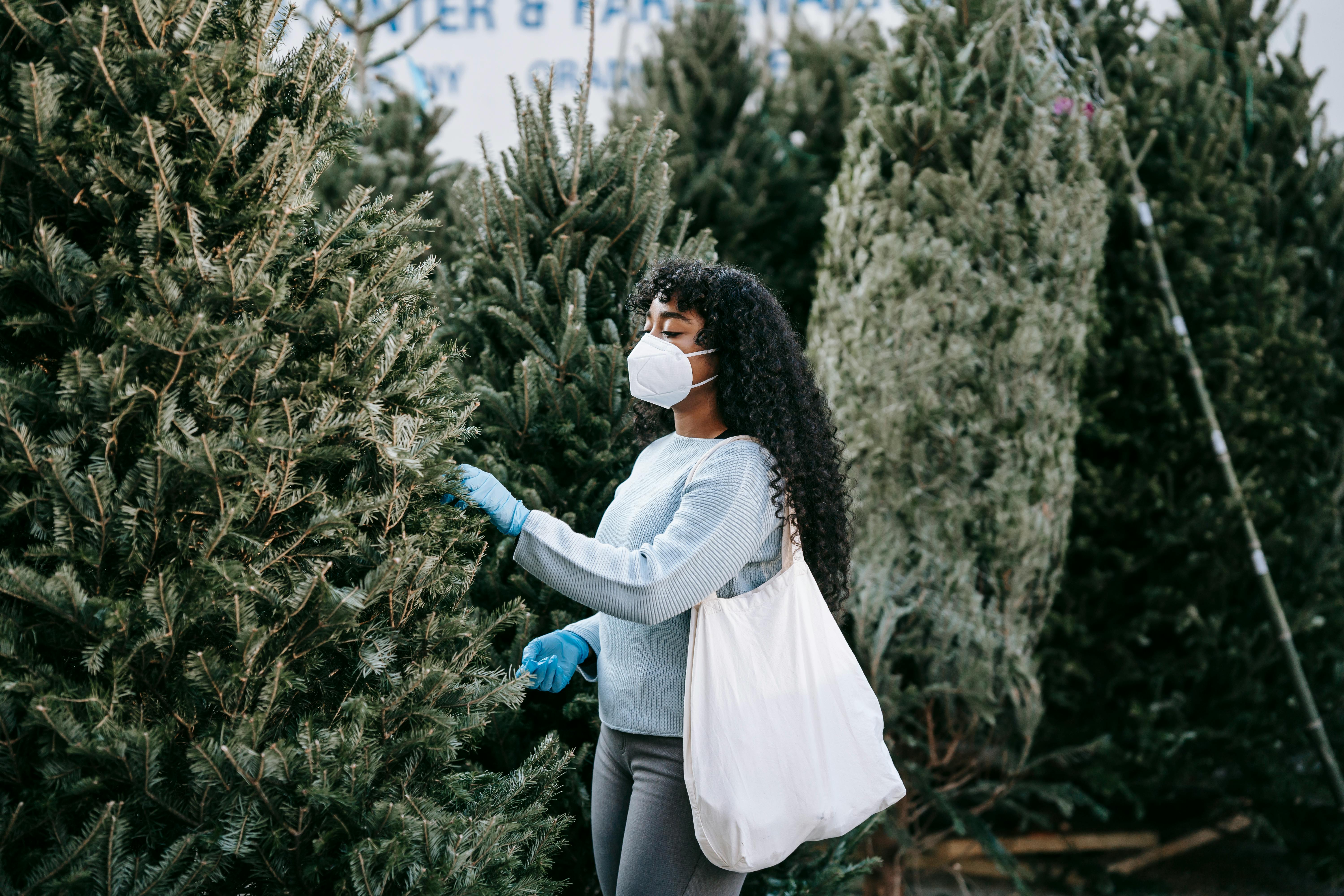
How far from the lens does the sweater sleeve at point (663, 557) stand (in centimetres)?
176

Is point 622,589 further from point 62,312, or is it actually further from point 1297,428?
point 1297,428

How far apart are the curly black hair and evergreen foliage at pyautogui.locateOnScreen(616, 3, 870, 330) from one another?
3.29 metres

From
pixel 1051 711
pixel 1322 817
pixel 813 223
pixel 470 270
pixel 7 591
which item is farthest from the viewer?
pixel 813 223

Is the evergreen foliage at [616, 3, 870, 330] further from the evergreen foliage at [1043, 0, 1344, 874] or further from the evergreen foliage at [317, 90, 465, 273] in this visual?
the evergreen foliage at [1043, 0, 1344, 874]

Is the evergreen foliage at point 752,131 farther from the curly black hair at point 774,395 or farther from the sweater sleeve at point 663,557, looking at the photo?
the sweater sleeve at point 663,557

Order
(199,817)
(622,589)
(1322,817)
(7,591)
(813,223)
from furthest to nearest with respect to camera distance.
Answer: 1. (813,223)
2. (1322,817)
3. (622,589)
4. (199,817)
5. (7,591)

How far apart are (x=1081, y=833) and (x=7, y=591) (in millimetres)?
5273

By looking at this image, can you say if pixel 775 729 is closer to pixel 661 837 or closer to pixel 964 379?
pixel 661 837

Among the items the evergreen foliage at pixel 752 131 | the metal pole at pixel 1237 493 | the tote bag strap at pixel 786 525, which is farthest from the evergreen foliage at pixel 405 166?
the tote bag strap at pixel 786 525

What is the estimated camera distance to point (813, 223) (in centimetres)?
566

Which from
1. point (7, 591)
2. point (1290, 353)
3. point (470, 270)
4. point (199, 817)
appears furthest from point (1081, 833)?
point (7, 591)

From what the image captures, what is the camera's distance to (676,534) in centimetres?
181

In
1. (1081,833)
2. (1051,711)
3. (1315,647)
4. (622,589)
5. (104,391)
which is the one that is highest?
(104,391)

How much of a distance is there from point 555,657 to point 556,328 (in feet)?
3.26
